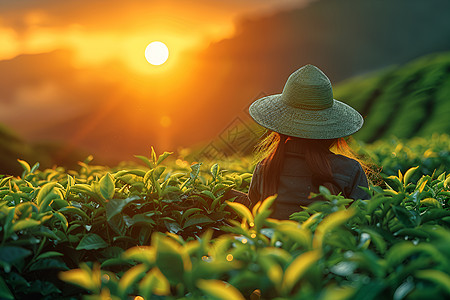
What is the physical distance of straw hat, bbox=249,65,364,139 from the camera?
100 inches

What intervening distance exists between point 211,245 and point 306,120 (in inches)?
42.6

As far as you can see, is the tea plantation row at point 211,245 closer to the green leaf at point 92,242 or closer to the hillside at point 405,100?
the green leaf at point 92,242

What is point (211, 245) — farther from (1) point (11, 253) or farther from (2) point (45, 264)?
(1) point (11, 253)

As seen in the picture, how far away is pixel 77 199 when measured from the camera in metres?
2.32

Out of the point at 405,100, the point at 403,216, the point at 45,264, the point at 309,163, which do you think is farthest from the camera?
the point at 405,100

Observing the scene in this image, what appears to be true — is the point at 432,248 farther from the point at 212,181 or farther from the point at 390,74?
the point at 390,74

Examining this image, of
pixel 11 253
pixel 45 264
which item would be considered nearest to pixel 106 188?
pixel 45 264

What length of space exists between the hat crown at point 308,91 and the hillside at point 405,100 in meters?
18.3

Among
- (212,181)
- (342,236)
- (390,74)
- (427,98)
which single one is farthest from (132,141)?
(390,74)

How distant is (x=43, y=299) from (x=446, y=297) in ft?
5.57

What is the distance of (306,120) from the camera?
258 cm

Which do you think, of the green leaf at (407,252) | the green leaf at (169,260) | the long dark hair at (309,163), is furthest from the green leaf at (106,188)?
the green leaf at (407,252)

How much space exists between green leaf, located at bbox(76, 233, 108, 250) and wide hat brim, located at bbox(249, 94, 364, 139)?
1208 mm

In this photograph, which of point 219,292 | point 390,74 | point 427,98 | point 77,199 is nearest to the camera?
point 219,292
